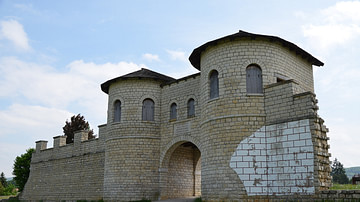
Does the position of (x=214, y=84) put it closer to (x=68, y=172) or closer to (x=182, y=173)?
(x=182, y=173)

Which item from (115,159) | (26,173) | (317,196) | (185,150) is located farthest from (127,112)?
(26,173)

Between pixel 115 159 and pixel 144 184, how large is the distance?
2.07 metres

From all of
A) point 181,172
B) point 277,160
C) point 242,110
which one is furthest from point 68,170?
point 277,160

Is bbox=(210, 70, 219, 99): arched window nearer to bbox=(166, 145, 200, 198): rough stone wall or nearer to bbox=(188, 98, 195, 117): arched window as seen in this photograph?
bbox=(188, 98, 195, 117): arched window

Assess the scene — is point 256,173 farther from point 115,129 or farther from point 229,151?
point 115,129

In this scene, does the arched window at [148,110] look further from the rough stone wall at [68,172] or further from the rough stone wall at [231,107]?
the rough stone wall at [231,107]

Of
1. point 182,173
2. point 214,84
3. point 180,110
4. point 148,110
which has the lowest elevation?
point 182,173

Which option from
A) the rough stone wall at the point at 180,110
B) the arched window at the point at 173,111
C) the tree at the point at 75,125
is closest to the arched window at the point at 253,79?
the rough stone wall at the point at 180,110

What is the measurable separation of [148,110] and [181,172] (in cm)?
380

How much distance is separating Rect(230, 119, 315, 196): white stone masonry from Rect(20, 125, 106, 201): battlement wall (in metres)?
10.4

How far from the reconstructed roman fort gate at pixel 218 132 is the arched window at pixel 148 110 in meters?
0.05

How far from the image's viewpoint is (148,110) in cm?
1955

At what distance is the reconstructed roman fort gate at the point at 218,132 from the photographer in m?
13.0

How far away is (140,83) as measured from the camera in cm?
1975
